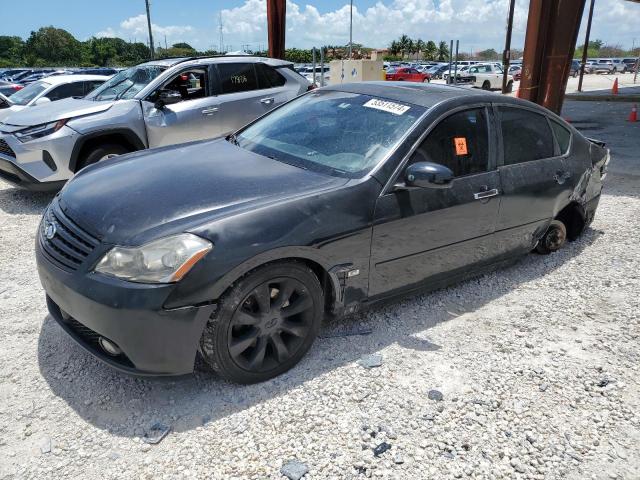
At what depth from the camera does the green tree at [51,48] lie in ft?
221

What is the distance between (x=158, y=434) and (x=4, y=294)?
85.1 inches

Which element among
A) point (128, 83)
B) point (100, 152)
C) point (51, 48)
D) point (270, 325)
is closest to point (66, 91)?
point (128, 83)

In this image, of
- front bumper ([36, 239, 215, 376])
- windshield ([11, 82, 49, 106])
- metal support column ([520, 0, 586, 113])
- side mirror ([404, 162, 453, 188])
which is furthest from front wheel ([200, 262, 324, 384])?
windshield ([11, 82, 49, 106])

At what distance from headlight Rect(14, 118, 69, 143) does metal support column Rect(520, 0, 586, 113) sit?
7945 mm

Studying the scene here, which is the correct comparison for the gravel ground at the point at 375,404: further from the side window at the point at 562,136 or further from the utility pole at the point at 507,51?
the utility pole at the point at 507,51

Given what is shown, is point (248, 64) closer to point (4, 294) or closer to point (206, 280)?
point (4, 294)

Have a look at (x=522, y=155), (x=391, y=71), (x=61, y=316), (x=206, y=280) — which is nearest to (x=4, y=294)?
(x=61, y=316)

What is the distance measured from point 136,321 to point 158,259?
30 cm

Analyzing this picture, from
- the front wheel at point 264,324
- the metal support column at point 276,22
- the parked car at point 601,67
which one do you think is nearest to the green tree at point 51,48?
the parked car at point 601,67

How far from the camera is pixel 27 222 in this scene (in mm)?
5613

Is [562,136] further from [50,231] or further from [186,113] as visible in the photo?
[186,113]

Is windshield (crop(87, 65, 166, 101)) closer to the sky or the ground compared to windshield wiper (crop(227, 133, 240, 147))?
closer to the sky

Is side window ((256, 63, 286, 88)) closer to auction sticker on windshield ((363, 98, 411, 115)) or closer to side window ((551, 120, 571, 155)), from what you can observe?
auction sticker on windshield ((363, 98, 411, 115))

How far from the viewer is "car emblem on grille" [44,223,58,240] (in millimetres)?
2775
